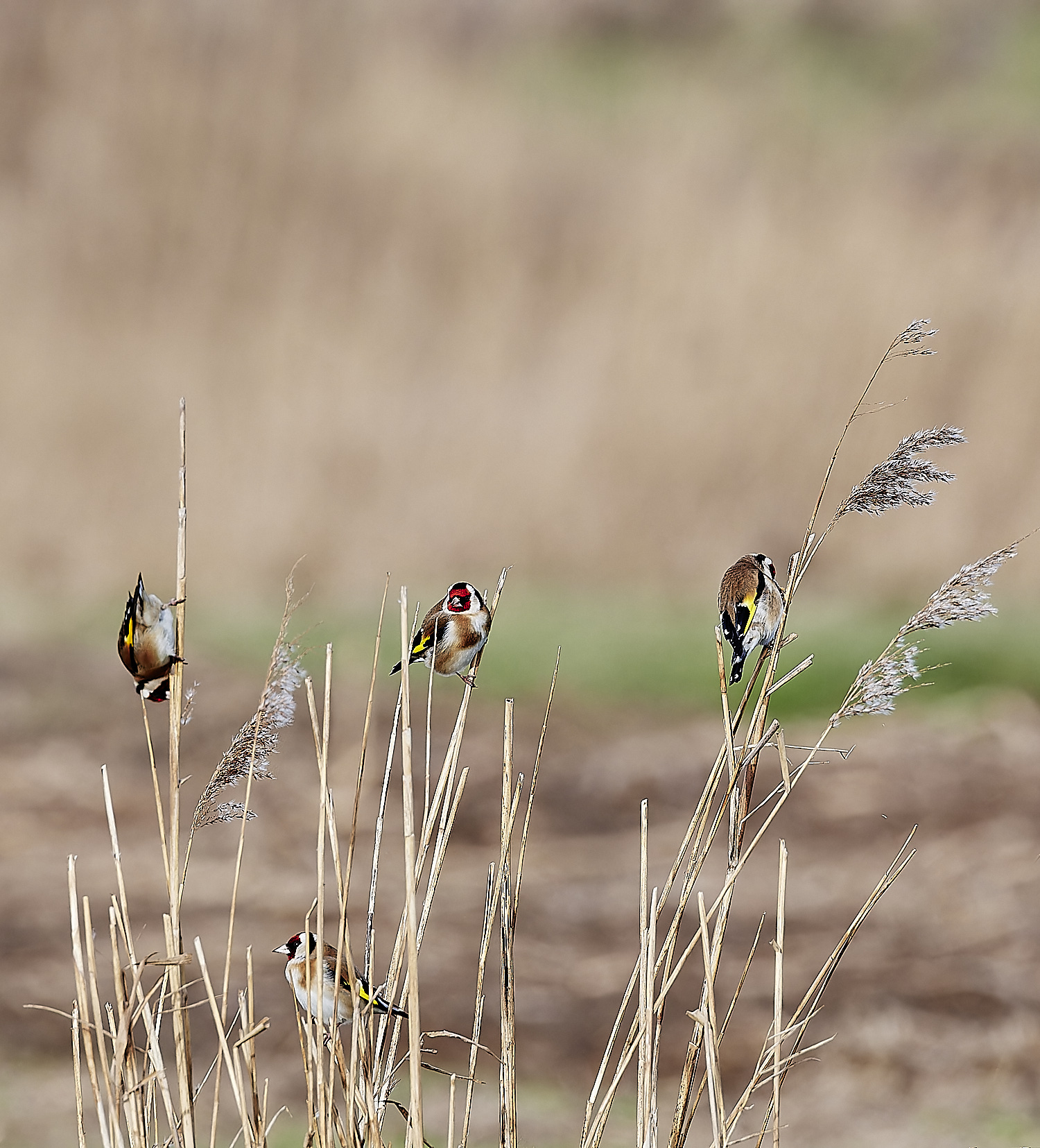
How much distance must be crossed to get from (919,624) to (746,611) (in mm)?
116

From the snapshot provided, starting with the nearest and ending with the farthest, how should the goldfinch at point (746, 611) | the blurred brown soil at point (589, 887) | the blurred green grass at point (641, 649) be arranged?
the goldfinch at point (746, 611)
the blurred brown soil at point (589, 887)
the blurred green grass at point (641, 649)

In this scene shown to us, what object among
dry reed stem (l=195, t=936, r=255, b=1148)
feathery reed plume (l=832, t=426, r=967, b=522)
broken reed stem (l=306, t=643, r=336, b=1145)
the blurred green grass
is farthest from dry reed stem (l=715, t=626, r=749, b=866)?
the blurred green grass

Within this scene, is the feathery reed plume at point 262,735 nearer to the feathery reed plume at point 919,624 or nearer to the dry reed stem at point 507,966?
the dry reed stem at point 507,966

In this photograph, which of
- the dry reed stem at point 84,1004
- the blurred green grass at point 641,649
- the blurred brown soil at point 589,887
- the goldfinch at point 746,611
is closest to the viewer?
the goldfinch at point 746,611

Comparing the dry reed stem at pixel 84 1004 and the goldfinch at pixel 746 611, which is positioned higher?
the goldfinch at pixel 746 611

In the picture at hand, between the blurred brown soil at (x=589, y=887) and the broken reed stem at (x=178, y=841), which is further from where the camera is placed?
the blurred brown soil at (x=589, y=887)

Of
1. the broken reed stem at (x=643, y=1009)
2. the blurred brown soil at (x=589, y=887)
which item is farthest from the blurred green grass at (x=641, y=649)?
the broken reed stem at (x=643, y=1009)

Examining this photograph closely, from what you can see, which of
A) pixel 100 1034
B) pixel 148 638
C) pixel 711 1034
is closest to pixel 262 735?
pixel 148 638

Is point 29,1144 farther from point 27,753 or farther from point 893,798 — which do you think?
point 893,798

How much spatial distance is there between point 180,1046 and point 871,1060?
1696mm

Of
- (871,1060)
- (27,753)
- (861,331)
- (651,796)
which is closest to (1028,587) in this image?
(861,331)

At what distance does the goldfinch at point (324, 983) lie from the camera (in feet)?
2.33

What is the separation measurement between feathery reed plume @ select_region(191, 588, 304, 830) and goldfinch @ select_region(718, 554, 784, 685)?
253mm

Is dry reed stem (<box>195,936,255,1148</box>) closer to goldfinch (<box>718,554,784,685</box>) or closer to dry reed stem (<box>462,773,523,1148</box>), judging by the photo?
dry reed stem (<box>462,773,523,1148</box>)
